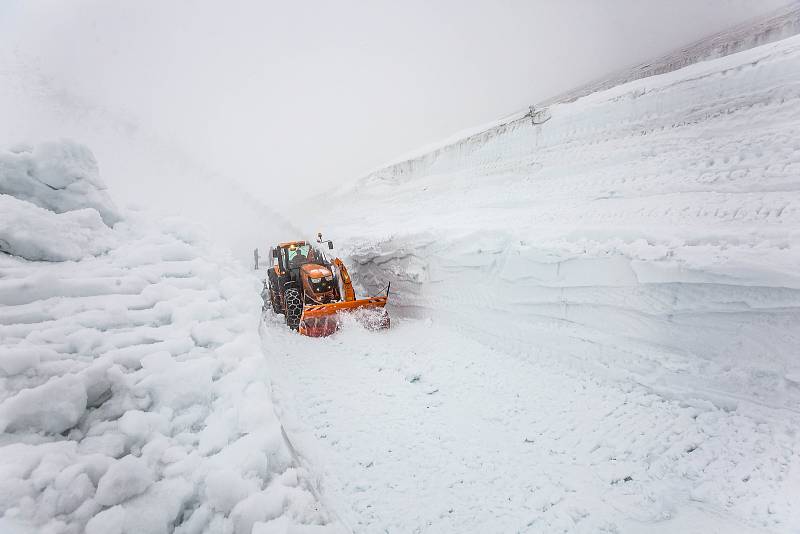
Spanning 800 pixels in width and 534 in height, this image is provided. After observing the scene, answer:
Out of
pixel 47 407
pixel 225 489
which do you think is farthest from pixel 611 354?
pixel 47 407

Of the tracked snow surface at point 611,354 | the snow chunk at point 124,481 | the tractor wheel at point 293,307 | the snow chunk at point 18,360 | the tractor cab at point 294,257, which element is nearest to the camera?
the snow chunk at point 124,481

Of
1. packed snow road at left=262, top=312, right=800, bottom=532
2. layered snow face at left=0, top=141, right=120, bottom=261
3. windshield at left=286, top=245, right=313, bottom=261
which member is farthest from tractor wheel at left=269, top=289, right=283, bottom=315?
layered snow face at left=0, top=141, right=120, bottom=261

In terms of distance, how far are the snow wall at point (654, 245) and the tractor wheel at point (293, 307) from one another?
2.80m

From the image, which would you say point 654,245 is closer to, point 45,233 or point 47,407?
point 47,407

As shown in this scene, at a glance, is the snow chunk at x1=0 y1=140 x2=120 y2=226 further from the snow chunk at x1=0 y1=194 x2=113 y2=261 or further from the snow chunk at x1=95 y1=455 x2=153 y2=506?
the snow chunk at x1=95 y1=455 x2=153 y2=506

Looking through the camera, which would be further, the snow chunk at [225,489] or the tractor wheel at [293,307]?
the tractor wheel at [293,307]

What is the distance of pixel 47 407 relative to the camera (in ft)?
5.05

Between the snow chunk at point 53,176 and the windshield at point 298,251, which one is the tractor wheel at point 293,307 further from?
the snow chunk at point 53,176

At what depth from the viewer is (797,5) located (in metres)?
10.2

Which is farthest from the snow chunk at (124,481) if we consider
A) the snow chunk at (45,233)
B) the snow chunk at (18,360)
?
the snow chunk at (45,233)

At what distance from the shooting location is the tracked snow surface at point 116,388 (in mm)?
1389

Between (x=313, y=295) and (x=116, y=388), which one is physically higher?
(x=116, y=388)

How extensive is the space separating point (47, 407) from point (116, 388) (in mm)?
306

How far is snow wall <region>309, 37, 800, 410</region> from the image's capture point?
4391 mm
